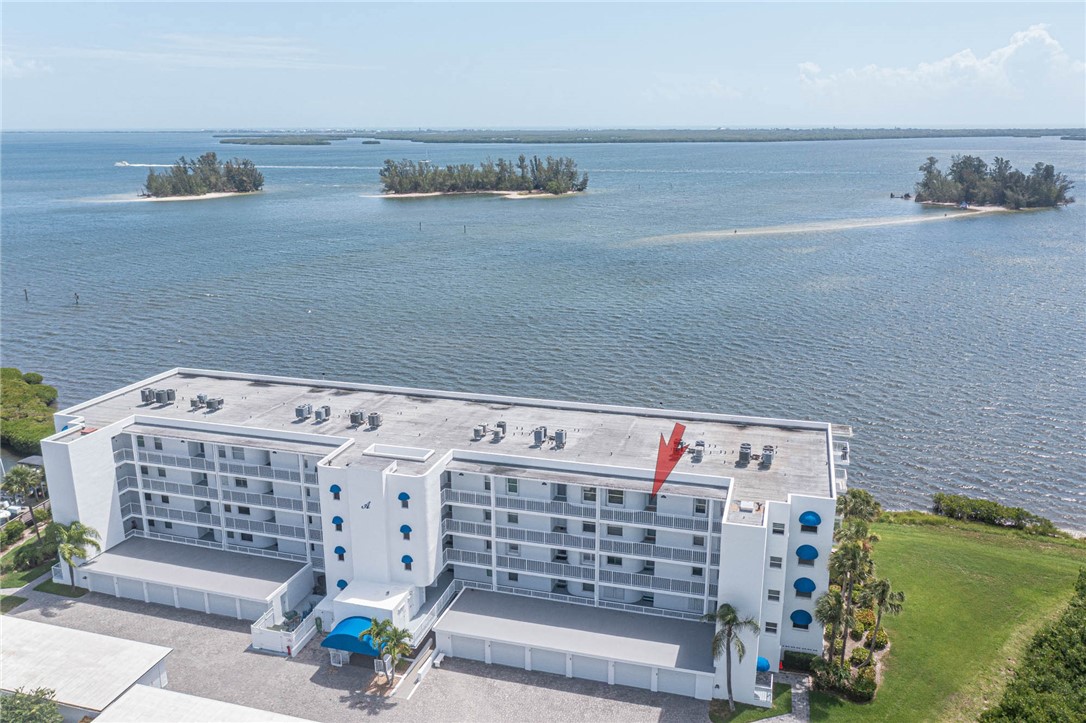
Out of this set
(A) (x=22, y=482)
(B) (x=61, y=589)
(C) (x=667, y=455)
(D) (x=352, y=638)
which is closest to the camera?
(D) (x=352, y=638)

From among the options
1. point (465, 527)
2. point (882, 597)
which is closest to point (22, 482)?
point (465, 527)

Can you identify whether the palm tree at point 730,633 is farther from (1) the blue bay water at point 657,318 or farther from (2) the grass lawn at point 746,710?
(1) the blue bay water at point 657,318

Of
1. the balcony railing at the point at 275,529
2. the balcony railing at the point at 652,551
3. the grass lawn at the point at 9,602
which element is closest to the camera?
the balcony railing at the point at 652,551

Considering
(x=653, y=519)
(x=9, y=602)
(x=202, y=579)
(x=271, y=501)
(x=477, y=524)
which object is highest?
(x=653, y=519)

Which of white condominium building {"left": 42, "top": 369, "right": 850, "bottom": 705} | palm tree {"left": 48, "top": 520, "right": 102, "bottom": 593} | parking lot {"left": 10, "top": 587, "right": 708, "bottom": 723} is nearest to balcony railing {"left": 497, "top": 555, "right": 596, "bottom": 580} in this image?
white condominium building {"left": 42, "top": 369, "right": 850, "bottom": 705}

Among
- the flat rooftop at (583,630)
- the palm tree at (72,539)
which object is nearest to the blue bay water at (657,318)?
the flat rooftop at (583,630)

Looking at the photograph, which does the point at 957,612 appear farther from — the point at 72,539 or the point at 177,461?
the point at 72,539

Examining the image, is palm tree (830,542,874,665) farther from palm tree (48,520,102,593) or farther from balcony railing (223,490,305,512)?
palm tree (48,520,102,593)

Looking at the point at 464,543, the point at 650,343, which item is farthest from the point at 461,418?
the point at 650,343
